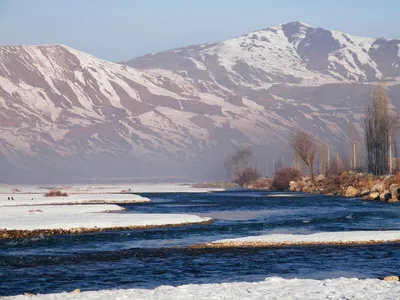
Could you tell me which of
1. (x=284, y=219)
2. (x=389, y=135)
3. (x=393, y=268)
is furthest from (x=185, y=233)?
(x=389, y=135)

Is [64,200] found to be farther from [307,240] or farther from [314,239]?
[307,240]

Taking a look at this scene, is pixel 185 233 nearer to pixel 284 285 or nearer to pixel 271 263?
pixel 271 263

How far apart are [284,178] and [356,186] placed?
4549 centimetres

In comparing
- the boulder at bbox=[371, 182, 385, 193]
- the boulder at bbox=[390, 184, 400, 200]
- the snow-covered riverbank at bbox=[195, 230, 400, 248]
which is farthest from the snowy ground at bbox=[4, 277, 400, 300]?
the boulder at bbox=[371, 182, 385, 193]

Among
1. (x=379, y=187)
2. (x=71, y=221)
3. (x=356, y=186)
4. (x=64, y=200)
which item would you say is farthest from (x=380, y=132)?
(x=71, y=221)

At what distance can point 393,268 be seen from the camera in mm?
31641

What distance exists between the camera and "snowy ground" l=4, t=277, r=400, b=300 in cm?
2447

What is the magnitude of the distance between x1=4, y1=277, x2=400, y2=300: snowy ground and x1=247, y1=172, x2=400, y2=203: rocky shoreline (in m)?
64.8

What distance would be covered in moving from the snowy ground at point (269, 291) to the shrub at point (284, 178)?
134 meters

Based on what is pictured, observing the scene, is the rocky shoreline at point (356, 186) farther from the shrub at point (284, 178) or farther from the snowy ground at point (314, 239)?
the snowy ground at point (314, 239)

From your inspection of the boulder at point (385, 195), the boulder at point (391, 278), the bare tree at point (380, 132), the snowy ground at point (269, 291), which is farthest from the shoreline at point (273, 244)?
the bare tree at point (380, 132)

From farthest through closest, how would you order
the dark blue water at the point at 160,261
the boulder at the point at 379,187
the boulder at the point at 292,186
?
the boulder at the point at 292,186 → the boulder at the point at 379,187 → the dark blue water at the point at 160,261

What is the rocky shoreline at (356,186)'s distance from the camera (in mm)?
94000

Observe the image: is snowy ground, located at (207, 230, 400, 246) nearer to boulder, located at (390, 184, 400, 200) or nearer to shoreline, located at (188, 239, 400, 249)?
shoreline, located at (188, 239, 400, 249)
